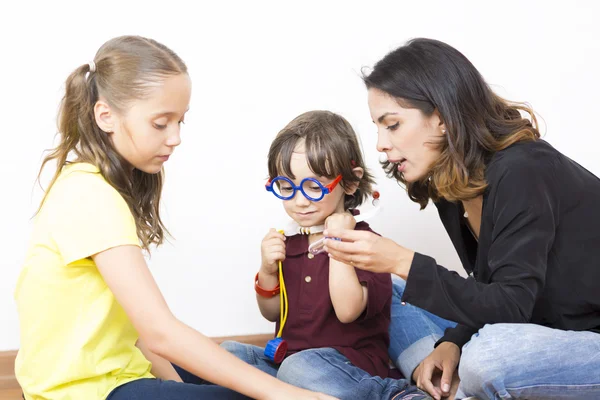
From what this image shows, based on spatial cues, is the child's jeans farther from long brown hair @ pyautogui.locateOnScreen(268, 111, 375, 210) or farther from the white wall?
the white wall

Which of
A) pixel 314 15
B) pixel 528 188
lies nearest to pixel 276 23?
pixel 314 15

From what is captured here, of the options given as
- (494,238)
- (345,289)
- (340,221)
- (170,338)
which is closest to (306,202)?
(340,221)

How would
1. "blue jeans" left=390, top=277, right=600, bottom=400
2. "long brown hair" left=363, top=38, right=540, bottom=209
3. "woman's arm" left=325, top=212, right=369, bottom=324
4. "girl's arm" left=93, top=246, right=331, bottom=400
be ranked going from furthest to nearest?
"woman's arm" left=325, top=212, right=369, bottom=324
"long brown hair" left=363, top=38, right=540, bottom=209
"blue jeans" left=390, top=277, right=600, bottom=400
"girl's arm" left=93, top=246, right=331, bottom=400

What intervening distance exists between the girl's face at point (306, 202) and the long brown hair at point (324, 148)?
0.01 meters

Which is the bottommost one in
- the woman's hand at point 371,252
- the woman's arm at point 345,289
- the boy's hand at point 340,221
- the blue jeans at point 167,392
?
the blue jeans at point 167,392

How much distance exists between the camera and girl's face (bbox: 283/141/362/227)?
188 cm

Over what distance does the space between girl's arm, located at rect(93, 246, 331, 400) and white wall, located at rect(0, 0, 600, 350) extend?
117 centimetres

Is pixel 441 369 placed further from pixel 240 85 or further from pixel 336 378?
pixel 240 85

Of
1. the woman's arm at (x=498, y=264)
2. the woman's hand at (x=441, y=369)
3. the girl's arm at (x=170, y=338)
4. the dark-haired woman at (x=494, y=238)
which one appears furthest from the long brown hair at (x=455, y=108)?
the girl's arm at (x=170, y=338)

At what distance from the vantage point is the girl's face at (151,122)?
60.5 inches

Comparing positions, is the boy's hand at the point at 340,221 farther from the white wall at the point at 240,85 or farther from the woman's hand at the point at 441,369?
the white wall at the point at 240,85

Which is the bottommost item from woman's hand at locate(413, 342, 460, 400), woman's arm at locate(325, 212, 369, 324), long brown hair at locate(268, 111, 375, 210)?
woman's hand at locate(413, 342, 460, 400)

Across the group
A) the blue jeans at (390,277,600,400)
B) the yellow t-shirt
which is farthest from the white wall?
the blue jeans at (390,277,600,400)

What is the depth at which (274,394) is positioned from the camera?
1.39m
